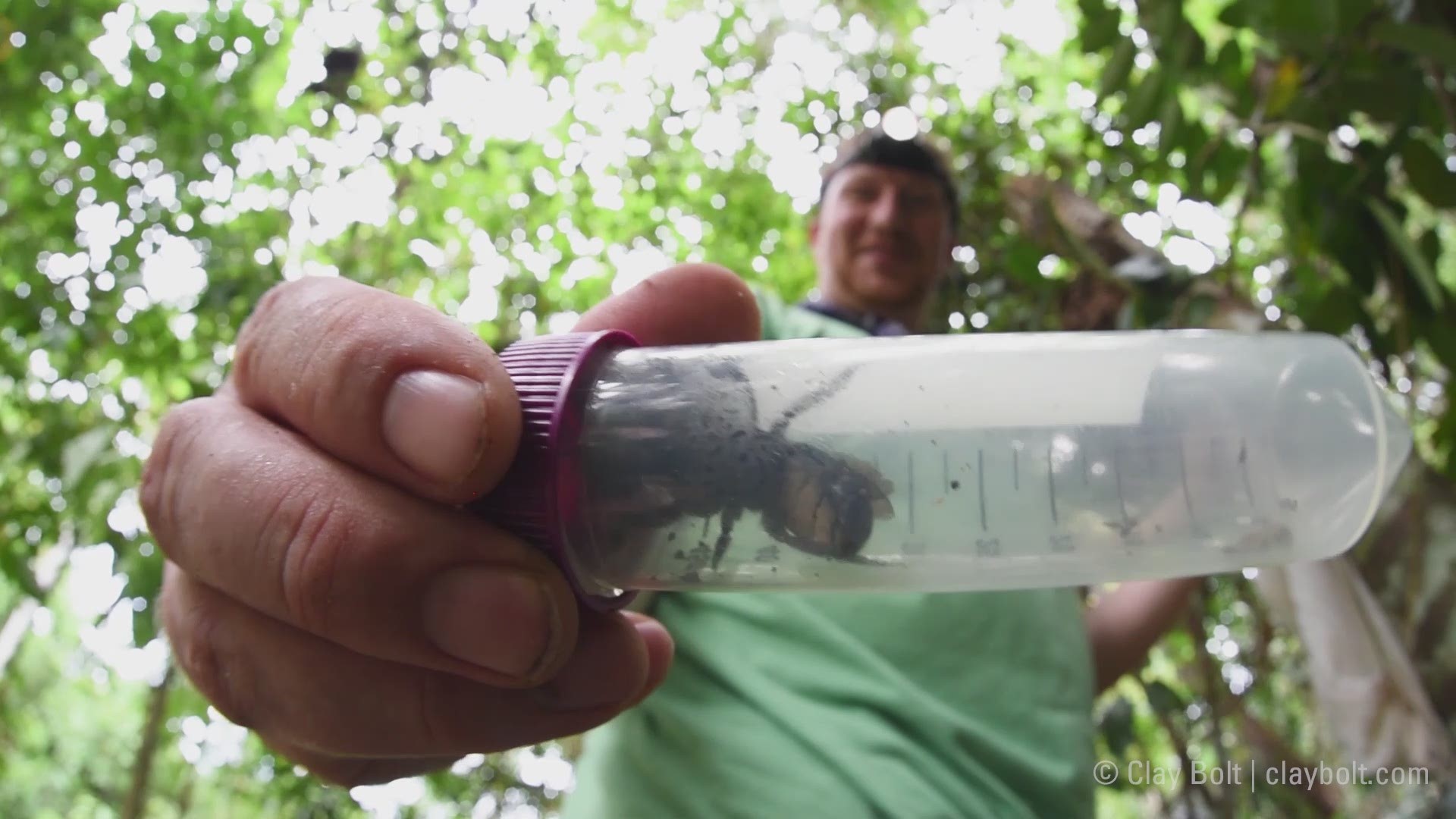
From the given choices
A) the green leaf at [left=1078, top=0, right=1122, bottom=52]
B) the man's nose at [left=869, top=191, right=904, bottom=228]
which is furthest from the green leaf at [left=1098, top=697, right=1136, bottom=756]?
the green leaf at [left=1078, top=0, right=1122, bottom=52]

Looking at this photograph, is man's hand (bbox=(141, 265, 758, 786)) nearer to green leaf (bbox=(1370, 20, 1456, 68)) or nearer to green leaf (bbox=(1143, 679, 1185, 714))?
green leaf (bbox=(1370, 20, 1456, 68))

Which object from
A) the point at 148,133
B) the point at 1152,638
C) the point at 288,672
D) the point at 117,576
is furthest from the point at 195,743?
the point at 1152,638

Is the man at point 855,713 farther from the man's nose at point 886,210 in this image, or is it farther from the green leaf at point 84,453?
the green leaf at point 84,453

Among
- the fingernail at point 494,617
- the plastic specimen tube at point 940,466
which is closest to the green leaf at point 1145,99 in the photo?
the plastic specimen tube at point 940,466

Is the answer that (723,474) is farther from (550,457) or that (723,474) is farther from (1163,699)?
(1163,699)

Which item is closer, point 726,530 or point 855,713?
point 726,530

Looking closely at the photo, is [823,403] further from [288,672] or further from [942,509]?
[288,672]

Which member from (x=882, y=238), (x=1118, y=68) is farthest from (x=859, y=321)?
(x=1118, y=68)
